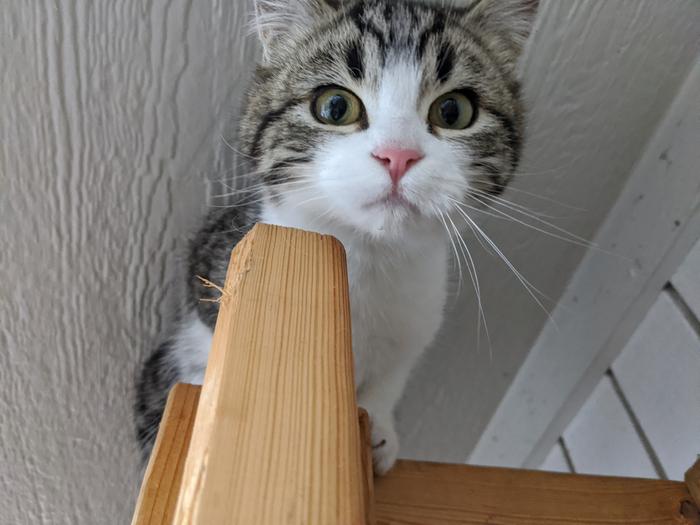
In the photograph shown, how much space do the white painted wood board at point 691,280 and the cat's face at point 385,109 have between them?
361 mm

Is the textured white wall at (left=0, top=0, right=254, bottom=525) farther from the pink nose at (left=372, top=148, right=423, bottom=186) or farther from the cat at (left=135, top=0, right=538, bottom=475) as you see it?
the pink nose at (left=372, top=148, right=423, bottom=186)

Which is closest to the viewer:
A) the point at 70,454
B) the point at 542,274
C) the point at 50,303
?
the point at 50,303

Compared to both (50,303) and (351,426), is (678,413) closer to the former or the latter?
(351,426)

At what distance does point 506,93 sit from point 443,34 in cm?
11

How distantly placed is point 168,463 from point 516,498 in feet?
1.17

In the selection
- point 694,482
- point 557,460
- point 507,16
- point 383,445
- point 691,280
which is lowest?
point 557,460

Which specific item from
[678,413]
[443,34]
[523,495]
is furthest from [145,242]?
[678,413]

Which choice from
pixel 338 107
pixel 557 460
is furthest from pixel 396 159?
pixel 557 460

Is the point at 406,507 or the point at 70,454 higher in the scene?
the point at 406,507

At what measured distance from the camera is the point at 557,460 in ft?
3.83

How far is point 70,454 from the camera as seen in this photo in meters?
0.96

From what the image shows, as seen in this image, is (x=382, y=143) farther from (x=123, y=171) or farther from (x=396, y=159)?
(x=123, y=171)

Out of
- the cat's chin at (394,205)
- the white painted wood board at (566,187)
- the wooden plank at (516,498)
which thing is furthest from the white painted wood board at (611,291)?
the cat's chin at (394,205)

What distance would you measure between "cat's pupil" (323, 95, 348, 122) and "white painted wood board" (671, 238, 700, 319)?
60cm
